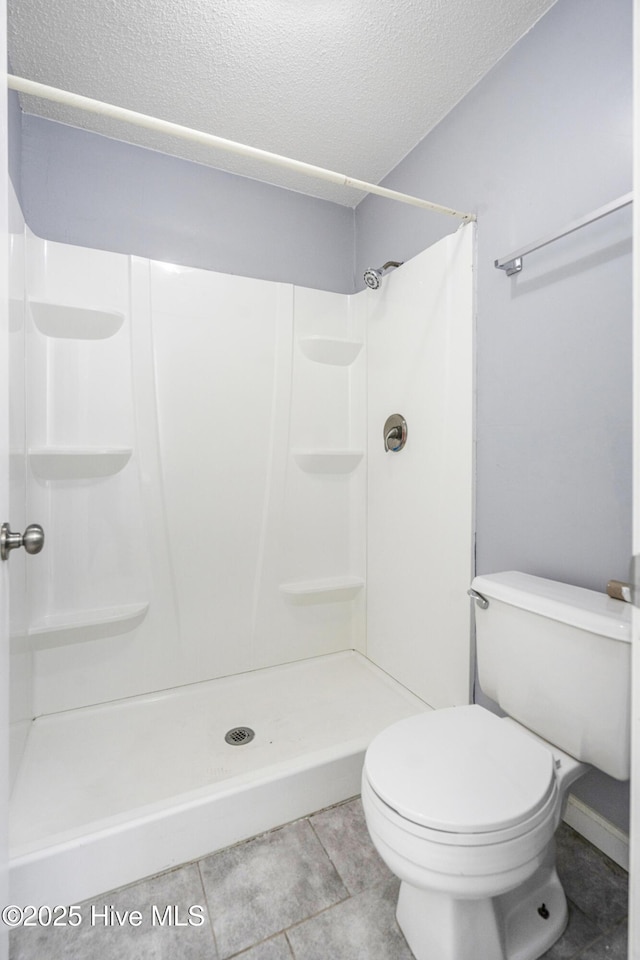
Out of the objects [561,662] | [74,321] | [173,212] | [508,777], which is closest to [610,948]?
[508,777]

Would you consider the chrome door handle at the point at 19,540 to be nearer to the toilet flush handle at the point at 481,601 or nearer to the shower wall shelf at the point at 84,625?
the shower wall shelf at the point at 84,625

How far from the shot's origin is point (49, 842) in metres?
1.12

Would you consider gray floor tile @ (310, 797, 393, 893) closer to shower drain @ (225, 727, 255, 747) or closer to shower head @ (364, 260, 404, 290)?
shower drain @ (225, 727, 255, 747)

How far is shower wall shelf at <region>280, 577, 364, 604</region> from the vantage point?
2092 millimetres

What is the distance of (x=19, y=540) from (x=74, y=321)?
1.12 meters

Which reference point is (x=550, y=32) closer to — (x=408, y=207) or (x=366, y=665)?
(x=408, y=207)

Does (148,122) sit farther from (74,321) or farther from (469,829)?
(469,829)

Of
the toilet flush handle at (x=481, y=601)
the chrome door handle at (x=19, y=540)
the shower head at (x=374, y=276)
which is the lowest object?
the toilet flush handle at (x=481, y=601)

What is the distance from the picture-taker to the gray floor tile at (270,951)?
0.99 metres

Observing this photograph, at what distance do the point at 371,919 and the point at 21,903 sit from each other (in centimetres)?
84

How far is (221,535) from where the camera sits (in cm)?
196

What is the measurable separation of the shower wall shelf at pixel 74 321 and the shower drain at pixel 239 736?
61.0 inches

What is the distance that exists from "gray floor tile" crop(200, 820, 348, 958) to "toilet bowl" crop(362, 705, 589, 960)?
0.23m

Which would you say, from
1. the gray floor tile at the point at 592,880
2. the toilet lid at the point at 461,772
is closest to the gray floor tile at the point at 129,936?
the toilet lid at the point at 461,772
